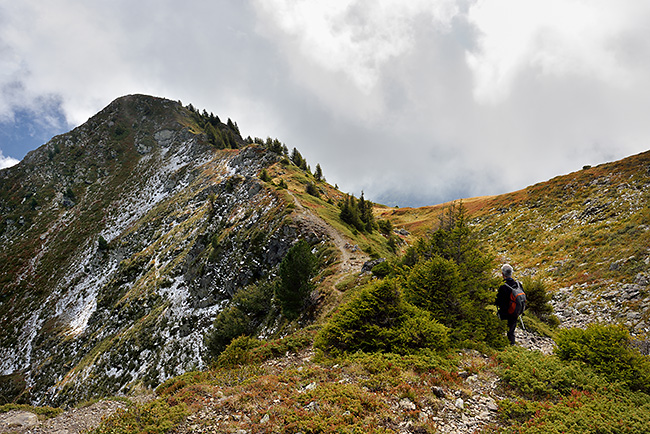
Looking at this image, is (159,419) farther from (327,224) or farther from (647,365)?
(327,224)

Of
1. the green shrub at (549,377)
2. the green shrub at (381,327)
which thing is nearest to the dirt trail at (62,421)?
the green shrub at (381,327)

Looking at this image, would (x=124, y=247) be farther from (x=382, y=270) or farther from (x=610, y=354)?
(x=610, y=354)

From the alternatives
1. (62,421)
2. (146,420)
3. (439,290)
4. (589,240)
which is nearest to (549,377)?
(439,290)

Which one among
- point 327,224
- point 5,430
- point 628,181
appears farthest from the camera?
point 327,224

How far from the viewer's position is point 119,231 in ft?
262

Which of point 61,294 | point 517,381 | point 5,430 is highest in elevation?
point 517,381

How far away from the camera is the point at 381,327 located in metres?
10.7

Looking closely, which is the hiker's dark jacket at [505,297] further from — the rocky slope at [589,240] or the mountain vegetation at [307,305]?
the rocky slope at [589,240]

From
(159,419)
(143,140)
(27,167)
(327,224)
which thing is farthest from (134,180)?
(159,419)

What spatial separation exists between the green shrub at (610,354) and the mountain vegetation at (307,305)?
0.06 m

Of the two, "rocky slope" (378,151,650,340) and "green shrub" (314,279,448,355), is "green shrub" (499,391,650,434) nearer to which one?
"green shrub" (314,279,448,355)

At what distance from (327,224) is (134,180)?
317 feet

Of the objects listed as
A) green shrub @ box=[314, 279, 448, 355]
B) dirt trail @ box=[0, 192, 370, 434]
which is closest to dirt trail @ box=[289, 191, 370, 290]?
green shrub @ box=[314, 279, 448, 355]

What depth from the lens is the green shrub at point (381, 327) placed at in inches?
387
